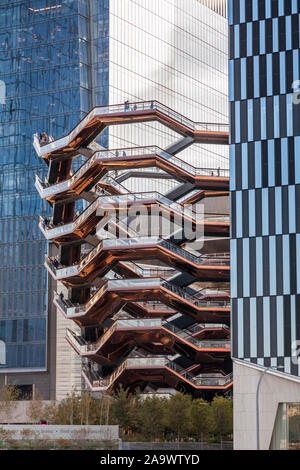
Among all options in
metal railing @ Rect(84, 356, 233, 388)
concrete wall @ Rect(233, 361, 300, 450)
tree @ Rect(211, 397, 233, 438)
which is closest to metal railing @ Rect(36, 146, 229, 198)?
metal railing @ Rect(84, 356, 233, 388)

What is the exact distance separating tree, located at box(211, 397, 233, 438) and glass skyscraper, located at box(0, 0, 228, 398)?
47.4m

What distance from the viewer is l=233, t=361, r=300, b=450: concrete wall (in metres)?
73.9

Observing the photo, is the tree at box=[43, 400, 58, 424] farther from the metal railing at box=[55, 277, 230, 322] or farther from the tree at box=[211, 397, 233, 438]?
the tree at box=[211, 397, 233, 438]

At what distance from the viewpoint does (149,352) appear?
10500 cm

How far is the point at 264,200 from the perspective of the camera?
7938 cm

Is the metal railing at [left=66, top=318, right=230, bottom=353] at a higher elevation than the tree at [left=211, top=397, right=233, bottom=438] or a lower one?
higher

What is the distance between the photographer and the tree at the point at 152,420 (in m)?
84.8

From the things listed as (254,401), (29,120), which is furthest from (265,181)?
(29,120)

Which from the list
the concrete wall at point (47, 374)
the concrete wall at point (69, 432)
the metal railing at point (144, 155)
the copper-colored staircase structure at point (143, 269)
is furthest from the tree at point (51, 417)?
the concrete wall at point (47, 374)

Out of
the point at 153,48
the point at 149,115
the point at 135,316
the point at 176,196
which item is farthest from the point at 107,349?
the point at 153,48

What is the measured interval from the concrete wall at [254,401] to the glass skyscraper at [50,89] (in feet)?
196

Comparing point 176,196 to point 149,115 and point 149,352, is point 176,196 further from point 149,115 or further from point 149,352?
point 149,352

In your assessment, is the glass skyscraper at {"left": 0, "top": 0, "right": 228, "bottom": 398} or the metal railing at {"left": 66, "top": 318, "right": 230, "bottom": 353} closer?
the metal railing at {"left": 66, "top": 318, "right": 230, "bottom": 353}
